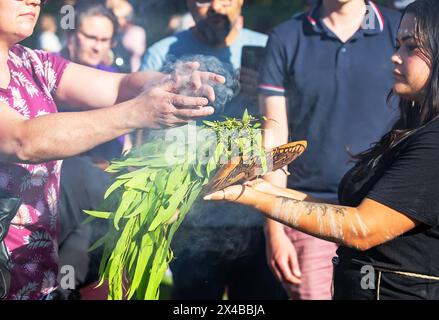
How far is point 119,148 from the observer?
3643mm

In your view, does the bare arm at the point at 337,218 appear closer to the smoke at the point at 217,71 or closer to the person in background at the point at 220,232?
the smoke at the point at 217,71

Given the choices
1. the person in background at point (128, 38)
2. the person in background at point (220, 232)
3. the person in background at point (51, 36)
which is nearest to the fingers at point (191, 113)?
the person in background at point (220, 232)

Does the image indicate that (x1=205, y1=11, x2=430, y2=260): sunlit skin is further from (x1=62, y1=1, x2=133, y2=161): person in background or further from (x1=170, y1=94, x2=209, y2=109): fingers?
(x1=62, y1=1, x2=133, y2=161): person in background

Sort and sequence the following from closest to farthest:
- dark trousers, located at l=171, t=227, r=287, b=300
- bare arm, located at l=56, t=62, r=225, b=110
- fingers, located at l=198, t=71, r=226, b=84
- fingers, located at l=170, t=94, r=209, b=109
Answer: fingers, located at l=170, t=94, r=209, b=109, fingers, located at l=198, t=71, r=226, b=84, bare arm, located at l=56, t=62, r=225, b=110, dark trousers, located at l=171, t=227, r=287, b=300

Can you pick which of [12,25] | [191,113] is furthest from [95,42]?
[191,113]

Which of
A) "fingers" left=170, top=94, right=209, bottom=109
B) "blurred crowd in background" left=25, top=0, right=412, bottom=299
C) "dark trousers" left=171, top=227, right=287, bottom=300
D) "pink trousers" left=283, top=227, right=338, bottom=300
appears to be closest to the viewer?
"fingers" left=170, top=94, right=209, bottom=109

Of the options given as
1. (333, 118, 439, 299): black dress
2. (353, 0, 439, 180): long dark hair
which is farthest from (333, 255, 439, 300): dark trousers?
(353, 0, 439, 180): long dark hair

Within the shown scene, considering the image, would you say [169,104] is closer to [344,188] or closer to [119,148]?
[344,188]

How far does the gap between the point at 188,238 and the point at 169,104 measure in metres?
1.14

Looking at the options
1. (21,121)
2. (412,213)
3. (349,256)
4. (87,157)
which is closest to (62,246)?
(87,157)

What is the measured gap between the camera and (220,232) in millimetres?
3475

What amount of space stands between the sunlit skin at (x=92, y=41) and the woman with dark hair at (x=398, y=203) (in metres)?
1.27

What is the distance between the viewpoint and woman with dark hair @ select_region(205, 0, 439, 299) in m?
2.40

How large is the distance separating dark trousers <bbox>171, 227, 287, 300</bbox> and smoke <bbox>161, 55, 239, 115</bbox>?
69cm
